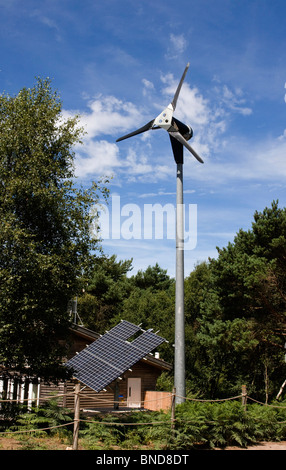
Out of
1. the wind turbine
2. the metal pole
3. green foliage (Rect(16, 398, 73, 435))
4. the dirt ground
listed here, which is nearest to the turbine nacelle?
the wind turbine

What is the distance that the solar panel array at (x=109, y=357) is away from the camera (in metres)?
20.5

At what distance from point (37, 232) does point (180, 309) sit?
21.4 feet

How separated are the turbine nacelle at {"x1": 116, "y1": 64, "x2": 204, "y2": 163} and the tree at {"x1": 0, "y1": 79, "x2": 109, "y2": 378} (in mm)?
4257

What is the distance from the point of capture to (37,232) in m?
17.1

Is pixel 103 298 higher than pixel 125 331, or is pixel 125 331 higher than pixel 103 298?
pixel 103 298

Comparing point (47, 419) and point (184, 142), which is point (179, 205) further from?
point (47, 419)

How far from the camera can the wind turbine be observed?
16500 millimetres

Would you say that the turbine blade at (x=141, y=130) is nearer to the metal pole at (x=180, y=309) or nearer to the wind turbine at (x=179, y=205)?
the wind turbine at (x=179, y=205)

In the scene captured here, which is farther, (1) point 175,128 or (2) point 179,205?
(1) point 175,128

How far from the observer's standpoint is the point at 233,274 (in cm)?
3244

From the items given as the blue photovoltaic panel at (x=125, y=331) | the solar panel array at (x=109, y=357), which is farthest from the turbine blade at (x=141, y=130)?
the solar panel array at (x=109, y=357)

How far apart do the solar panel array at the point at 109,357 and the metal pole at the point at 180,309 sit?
4684 millimetres

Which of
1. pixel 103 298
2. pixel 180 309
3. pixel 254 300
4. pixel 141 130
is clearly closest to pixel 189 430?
pixel 180 309

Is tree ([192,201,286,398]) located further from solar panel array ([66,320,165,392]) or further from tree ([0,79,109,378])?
tree ([0,79,109,378])
